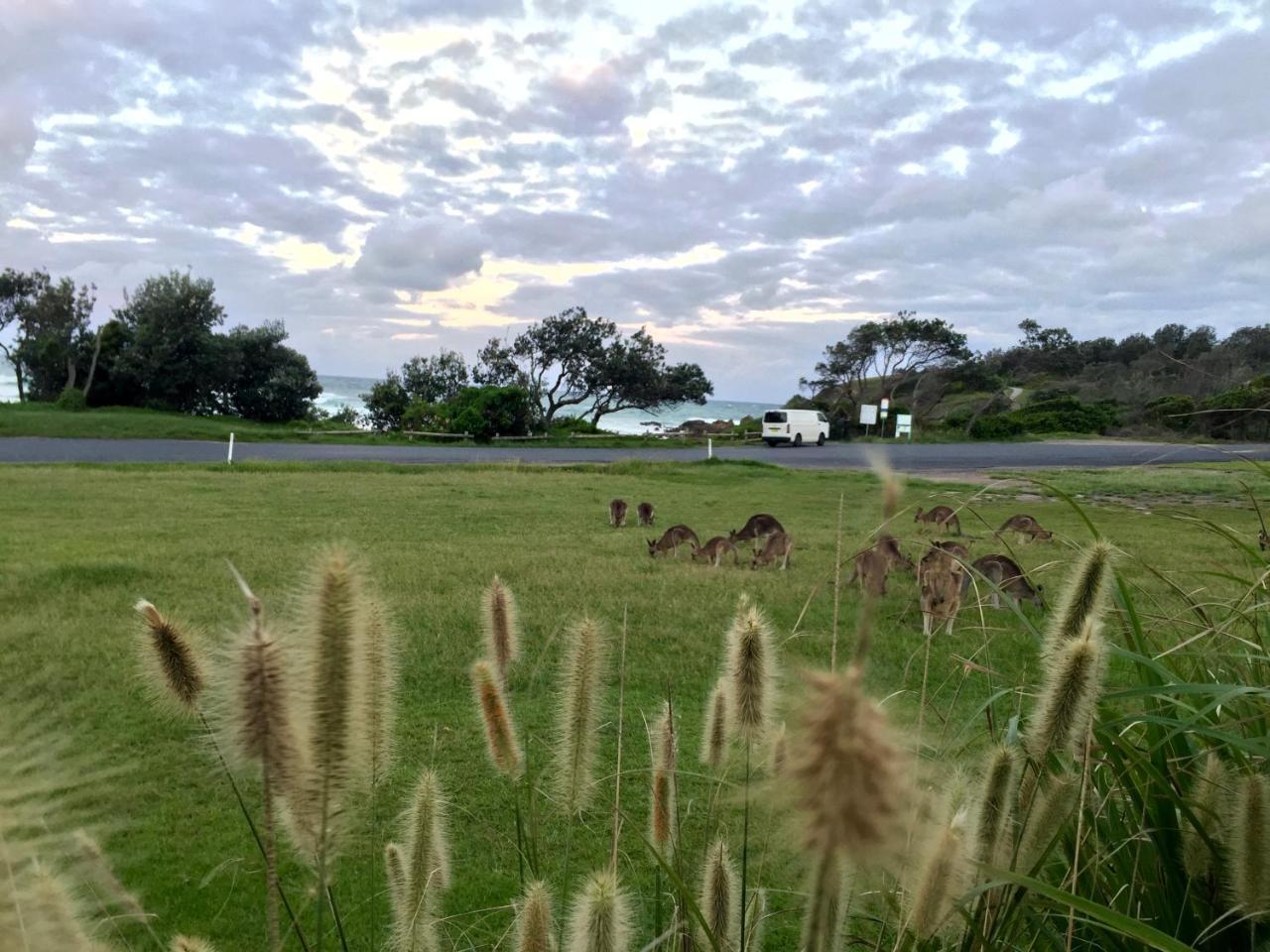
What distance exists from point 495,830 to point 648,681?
1515mm

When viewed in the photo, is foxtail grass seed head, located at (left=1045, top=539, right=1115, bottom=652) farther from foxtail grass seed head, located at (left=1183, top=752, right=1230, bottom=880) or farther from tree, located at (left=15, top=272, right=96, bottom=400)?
tree, located at (left=15, top=272, right=96, bottom=400)

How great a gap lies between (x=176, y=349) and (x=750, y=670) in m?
35.1

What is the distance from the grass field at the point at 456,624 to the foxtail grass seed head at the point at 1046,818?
158 millimetres

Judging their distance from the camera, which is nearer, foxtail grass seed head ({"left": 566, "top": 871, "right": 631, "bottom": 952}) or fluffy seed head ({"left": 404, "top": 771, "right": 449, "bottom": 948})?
foxtail grass seed head ({"left": 566, "top": 871, "right": 631, "bottom": 952})

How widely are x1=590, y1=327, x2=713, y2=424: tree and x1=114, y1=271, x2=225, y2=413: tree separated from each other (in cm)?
1438

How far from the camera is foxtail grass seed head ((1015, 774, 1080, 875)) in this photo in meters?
1.12

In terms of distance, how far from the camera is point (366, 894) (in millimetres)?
2484

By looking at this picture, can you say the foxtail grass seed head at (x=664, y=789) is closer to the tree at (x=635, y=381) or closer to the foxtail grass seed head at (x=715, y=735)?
the foxtail grass seed head at (x=715, y=735)

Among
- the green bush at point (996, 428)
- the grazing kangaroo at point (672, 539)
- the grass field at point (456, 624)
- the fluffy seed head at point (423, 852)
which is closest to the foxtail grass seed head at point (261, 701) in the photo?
the grass field at point (456, 624)

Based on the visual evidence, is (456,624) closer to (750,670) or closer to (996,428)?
(750,670)

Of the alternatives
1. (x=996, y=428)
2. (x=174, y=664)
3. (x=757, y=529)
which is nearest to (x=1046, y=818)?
(x=174, y=664)

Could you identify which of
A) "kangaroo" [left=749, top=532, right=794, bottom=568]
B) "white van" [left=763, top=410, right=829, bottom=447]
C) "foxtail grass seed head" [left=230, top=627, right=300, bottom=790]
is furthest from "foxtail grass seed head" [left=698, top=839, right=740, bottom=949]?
"white van" [left=763, top=410, right=829, bottom=447]

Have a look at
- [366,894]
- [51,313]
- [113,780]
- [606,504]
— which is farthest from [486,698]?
[51,313]

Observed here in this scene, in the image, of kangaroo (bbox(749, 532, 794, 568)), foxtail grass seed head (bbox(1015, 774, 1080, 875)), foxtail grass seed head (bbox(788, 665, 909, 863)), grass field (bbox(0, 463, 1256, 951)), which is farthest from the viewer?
kangaroo (bbox(749, 532, 794, 568))
